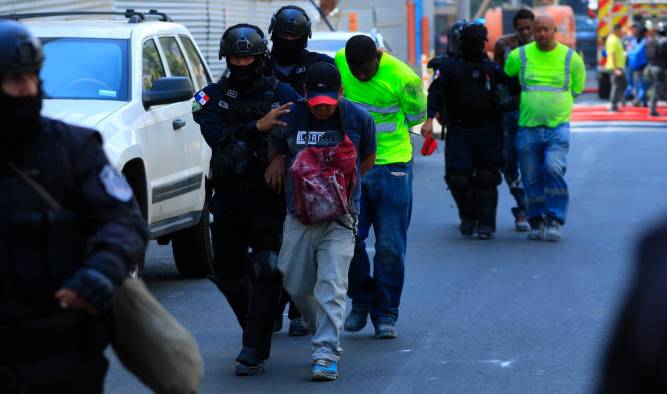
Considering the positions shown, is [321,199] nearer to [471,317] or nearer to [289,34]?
[289,34]

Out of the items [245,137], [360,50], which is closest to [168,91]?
[360,50]

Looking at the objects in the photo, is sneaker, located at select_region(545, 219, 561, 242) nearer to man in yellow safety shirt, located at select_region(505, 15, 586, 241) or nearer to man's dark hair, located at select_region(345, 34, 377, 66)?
man in yellow safety shirt, located at select_region(505, 15, 586, 241)

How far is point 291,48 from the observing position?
7.31m

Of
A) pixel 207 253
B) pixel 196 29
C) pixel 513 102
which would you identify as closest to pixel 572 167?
pixel 196 29

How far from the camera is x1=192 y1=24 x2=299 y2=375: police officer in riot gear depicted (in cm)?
663

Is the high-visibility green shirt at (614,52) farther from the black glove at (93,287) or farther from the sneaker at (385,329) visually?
the black glove at (93,287)

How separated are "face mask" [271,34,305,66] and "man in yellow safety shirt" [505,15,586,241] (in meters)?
4.37

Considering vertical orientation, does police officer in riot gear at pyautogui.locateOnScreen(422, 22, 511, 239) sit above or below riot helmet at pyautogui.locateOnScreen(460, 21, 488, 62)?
below

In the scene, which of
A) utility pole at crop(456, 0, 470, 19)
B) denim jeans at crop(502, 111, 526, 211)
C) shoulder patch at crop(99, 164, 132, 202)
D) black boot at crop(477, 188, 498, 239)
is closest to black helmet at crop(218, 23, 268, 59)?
shoulder patch at crop(99, 164, 132, 202)

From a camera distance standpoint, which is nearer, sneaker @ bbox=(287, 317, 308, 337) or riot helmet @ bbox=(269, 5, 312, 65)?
riot helmet @ bbox=(269, 5, 312, 65)

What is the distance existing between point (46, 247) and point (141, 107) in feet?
16.6

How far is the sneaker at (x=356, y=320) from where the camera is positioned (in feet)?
25.4

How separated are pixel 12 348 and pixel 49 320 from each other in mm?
118

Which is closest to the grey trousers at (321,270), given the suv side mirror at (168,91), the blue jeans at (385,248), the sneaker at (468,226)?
the blue jeans at (385,248)
